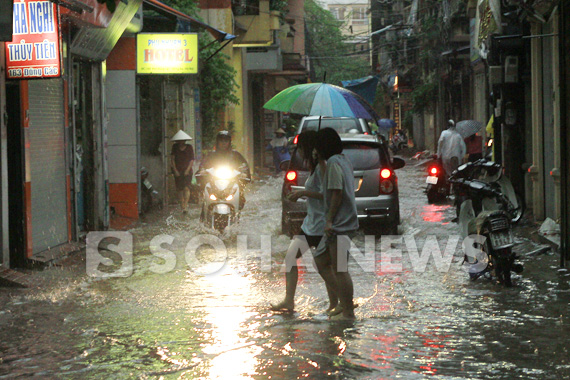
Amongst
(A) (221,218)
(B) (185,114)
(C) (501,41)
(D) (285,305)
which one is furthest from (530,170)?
(B) (185,114)

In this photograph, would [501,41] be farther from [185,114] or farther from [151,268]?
[185,114]

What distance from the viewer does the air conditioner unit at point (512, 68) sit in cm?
1546

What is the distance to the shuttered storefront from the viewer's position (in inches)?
426

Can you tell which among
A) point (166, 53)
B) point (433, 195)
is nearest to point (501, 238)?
point (166, 53)

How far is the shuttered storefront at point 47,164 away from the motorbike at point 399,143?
129 feet

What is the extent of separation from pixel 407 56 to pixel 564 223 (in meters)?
41.4

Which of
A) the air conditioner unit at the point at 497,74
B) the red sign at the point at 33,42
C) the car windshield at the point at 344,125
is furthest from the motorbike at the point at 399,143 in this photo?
the red sign at the point at 33,42

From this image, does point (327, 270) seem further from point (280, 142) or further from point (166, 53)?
point (280, 142)

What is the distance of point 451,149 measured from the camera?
60.2 feet

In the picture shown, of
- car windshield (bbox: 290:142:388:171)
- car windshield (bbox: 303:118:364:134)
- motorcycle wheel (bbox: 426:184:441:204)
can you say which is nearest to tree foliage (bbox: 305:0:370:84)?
car windshield (bbox: 303:118:364:134)

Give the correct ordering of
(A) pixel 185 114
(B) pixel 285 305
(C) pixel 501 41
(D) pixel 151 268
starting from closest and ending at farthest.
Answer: (B) pixel 285 305, (D) pixel 151 268, (C) pixel 501 41, (A) pixel 185 114

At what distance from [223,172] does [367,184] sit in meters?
2.51

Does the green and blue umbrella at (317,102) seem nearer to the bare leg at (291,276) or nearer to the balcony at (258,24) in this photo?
the bare leg at (291,276)

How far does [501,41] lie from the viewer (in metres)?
14.3
